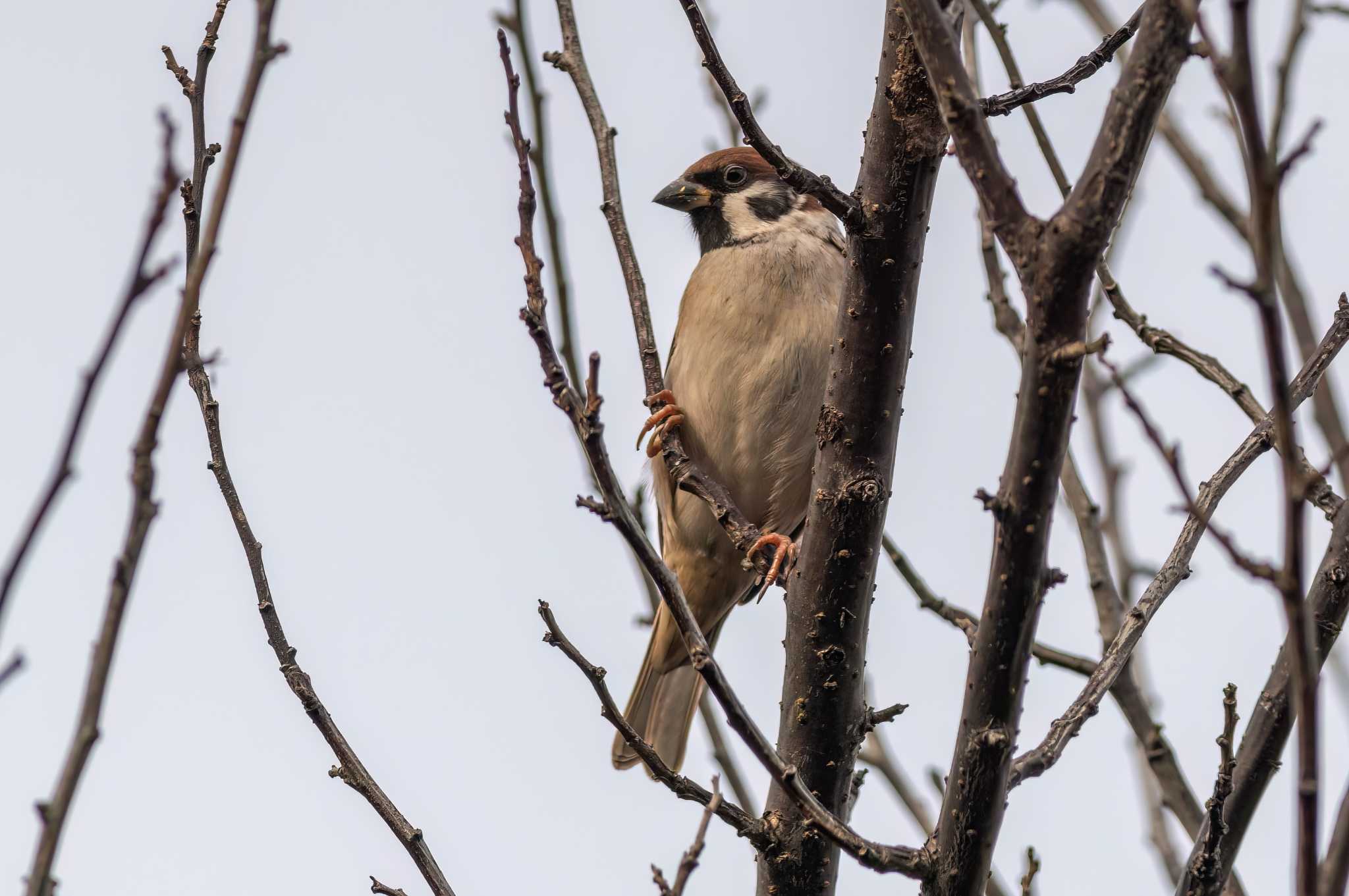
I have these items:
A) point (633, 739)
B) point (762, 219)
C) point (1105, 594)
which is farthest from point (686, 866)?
point (762, 219)

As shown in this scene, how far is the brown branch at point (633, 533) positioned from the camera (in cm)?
212

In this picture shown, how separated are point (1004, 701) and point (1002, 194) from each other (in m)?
0.85

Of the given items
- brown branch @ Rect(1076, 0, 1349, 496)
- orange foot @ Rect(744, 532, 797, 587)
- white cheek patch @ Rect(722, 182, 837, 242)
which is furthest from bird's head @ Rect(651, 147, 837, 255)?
orange foot @ Rect(744, 532, 797, 587)

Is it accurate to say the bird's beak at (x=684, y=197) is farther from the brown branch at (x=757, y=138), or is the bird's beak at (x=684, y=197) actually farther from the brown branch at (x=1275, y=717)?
the brown branch at (x=1275, y=717)

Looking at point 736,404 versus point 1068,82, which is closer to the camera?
point 1068,82

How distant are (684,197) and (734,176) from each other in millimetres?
210

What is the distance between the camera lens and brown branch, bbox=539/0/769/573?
3691mm

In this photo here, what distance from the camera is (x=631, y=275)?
3.66 meters

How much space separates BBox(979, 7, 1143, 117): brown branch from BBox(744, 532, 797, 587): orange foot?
56.7 inches

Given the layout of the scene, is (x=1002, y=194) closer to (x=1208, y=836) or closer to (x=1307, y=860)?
(x=1307, y=860)

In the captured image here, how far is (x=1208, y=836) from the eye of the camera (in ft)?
8.41

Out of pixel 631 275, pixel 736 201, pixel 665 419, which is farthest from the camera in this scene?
pixel 736 201

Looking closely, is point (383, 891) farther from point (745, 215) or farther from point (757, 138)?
point (745, 215)

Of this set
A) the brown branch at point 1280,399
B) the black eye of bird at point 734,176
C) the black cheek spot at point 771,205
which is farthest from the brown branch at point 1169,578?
the black eye of bird at point 734,176
